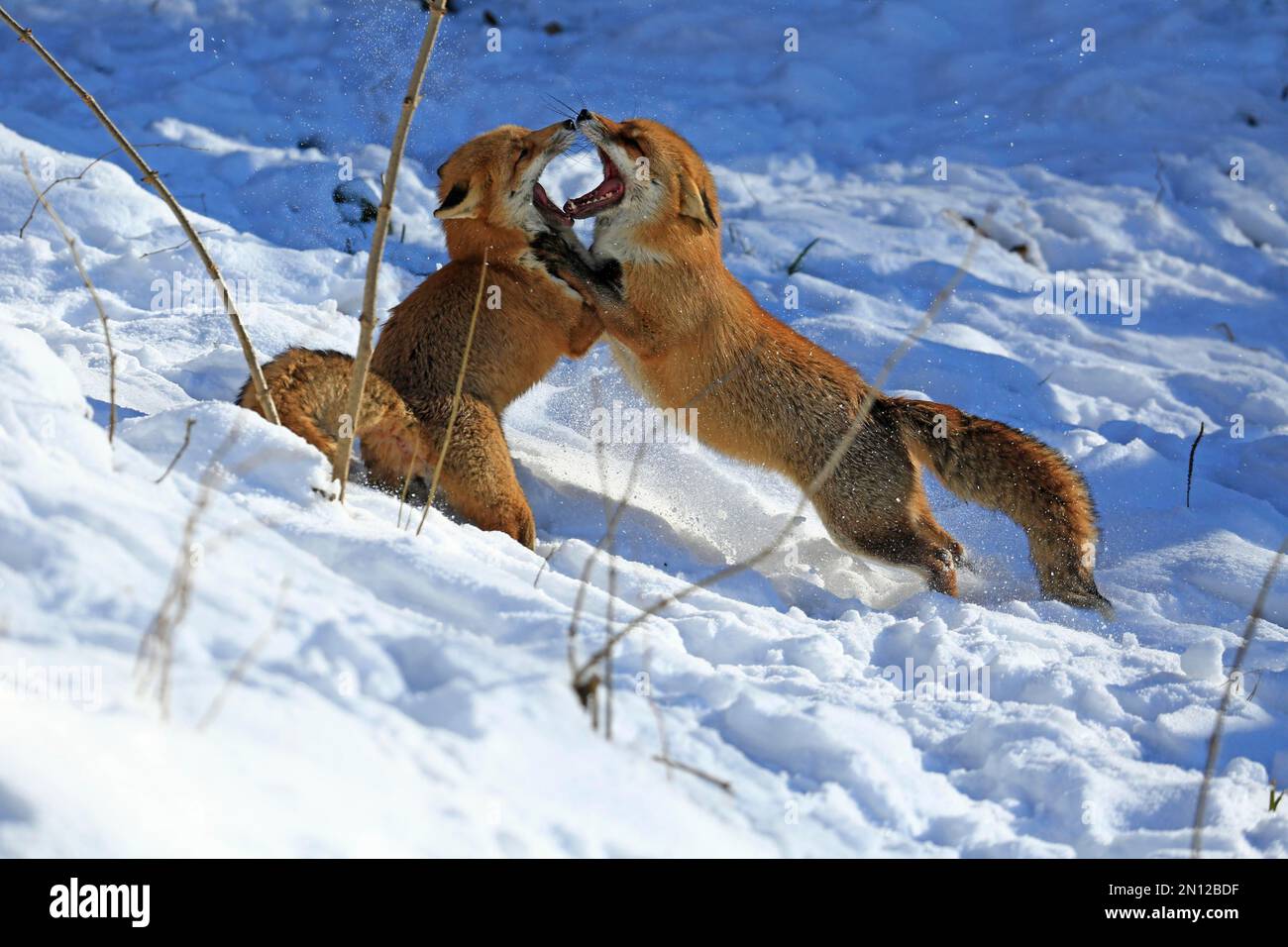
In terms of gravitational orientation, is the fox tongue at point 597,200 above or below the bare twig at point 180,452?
above

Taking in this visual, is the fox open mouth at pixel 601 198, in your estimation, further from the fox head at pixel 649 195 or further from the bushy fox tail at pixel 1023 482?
the bushy fox tail at pixel 1023 482

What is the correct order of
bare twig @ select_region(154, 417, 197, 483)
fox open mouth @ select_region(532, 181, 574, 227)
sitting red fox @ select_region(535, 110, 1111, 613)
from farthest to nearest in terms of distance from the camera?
1. fox open mouth @ select_region(532, 181, 574, 227)
2. sitting red fox @ select_region(535, 110, 1111, 613)
3. bare twig @ select_region(154, 417, 197, 483)

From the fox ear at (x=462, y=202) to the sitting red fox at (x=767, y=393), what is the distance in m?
0.37

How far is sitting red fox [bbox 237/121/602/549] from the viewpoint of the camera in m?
4.43

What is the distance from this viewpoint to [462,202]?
219 inches

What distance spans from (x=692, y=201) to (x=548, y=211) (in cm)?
71

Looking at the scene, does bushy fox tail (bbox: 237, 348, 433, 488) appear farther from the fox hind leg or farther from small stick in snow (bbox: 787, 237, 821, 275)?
small stick in snow (bbox: 787, 237, 821, 275)

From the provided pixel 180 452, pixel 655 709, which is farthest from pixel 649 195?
pixel 655 709

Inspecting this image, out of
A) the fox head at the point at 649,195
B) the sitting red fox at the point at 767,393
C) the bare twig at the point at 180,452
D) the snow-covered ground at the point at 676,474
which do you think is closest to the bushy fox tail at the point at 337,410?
the snow-covered ground at the point at 676,474

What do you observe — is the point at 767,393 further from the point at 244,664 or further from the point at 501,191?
the point at 244,664

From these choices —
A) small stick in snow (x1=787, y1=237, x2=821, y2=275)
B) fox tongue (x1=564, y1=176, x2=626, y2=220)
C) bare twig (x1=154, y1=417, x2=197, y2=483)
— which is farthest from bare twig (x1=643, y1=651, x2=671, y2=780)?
small stick in snow (x1=787, y1=237, x2=821, y2=275)

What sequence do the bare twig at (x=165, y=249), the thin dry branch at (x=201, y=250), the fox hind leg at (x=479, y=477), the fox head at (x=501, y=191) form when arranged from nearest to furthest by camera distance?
the thin dry branch at (x=201, y=250) → the fox hind leg at (x=479, y=477) → the fox head at (x=501, y=191) → the bare twig at (x=165, y=249)

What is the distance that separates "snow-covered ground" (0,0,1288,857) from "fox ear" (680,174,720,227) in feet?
4.16

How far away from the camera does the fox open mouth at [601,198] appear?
573cm
